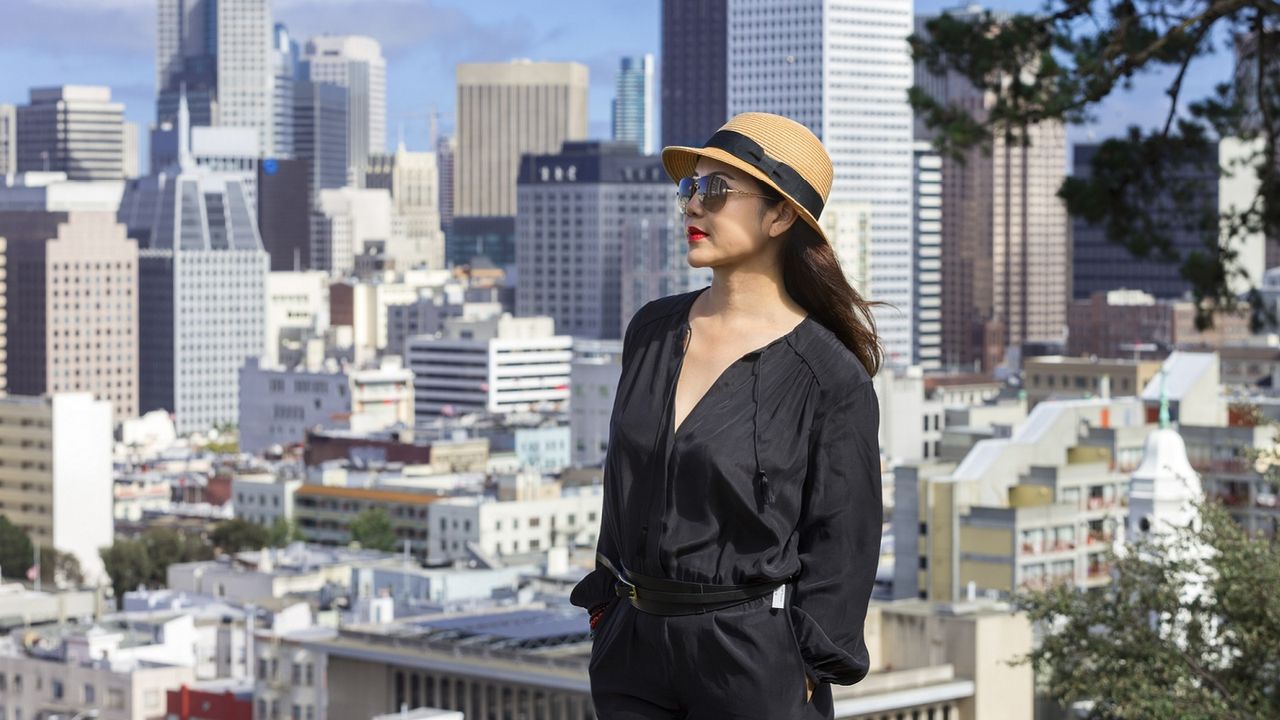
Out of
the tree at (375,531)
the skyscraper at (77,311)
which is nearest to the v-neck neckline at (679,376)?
the tree at (375,531)

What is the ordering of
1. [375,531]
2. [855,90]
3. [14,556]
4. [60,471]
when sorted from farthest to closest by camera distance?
1. [855,90]
2. [60,471]
3. [14,556]
4. [375,531]

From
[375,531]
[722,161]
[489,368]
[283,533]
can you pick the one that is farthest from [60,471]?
[722,161]

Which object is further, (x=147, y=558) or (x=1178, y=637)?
(x=147, y=558)

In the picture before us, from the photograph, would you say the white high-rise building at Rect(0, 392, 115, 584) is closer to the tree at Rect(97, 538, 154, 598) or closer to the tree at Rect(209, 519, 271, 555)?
the tree at Rect(209, 519, 271, 555)

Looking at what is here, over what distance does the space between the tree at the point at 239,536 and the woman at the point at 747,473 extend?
87107 millimetres

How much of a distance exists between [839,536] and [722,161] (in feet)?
3.17

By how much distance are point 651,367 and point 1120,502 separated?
61989 mm

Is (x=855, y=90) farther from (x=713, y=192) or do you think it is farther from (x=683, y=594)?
(x=683, y=594)

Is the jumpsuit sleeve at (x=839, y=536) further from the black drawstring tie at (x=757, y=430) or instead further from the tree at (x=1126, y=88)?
the tree at (x=1126, y=88)

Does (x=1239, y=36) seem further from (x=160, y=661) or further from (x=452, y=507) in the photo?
(x=452, y=507)

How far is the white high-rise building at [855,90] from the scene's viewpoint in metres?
194

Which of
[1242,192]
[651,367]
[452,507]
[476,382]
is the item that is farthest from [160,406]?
[651,367]

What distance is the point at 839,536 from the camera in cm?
654

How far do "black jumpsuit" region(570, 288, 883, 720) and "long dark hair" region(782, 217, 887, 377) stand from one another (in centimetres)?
9
